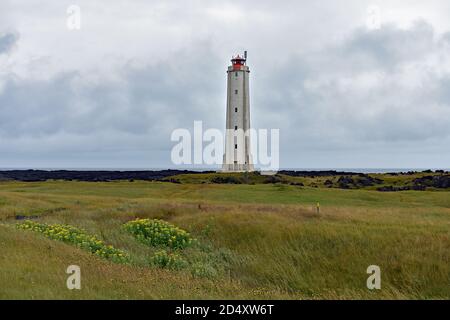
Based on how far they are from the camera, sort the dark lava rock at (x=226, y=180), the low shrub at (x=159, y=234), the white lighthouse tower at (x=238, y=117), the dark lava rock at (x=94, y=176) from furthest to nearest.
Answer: the dark lava rock at (x=94, y=176) < the white lighthouse tower at (x=238, y=117) < the dark lava rock at (x=226, y=180) < the low shrub at (x=159, y=234)

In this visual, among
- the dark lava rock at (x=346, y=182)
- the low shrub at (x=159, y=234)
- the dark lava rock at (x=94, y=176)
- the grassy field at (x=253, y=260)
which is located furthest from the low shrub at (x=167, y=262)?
the dark lava rock at (x=94, y=176)

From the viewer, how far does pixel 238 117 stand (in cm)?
8144

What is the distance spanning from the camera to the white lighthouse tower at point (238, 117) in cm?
8144

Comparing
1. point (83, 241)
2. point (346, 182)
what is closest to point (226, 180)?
point (346, 182)

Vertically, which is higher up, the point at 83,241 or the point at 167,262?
the point at 83,241

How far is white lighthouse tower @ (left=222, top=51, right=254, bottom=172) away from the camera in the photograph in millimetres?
81438

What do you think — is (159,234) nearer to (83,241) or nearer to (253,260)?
(83,241)

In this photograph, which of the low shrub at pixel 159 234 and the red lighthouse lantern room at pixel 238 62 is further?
the red lighthouse lantern room at pixel 238 62

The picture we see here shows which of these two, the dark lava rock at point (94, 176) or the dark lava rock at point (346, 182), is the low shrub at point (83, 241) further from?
the dark lava rock at point (94, 176)

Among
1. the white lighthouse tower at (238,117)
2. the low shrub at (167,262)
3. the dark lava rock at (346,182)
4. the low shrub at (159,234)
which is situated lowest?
the low shrub at (167,262)

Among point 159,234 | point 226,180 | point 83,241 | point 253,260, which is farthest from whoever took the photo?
point 226,180
